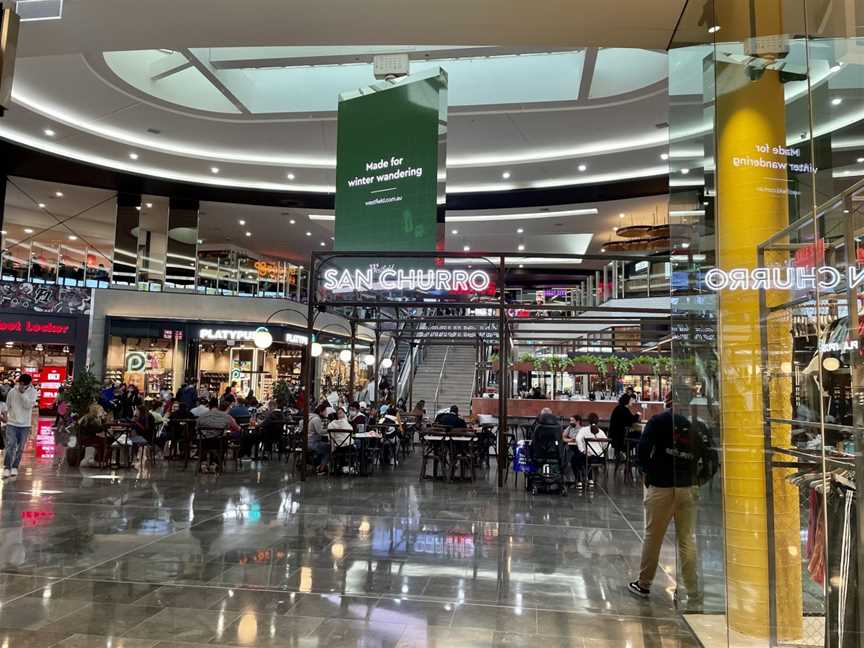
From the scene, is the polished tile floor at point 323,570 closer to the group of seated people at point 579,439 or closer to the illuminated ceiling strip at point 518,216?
the group of seated people at point 579,439

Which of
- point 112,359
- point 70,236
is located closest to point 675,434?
point 112,359

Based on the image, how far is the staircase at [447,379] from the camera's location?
62.9ft

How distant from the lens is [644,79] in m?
10.3

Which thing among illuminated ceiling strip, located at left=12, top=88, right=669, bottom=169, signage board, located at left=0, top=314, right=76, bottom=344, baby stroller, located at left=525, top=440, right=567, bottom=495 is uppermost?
illuminated ceiling strip, located at left=12, top=88, right=669, bottom=169

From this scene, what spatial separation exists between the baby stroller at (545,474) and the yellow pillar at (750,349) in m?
5.17

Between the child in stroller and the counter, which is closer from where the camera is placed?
the child in stroller

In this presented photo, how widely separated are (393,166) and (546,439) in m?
4.44

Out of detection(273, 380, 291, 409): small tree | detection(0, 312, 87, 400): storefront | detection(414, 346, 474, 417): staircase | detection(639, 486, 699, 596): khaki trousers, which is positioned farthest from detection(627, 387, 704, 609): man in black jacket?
detection(0, 312, 87, 400): storefront

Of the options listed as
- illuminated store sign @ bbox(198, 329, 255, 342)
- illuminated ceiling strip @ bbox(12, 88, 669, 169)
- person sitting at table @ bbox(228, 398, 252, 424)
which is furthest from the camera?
illuminated store sign @ bbox(198, 329, 255, 342)

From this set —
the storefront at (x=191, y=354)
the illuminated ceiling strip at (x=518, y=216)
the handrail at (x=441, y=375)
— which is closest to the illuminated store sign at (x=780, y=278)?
the illuminated ceiling strip at (x=518, y=216)

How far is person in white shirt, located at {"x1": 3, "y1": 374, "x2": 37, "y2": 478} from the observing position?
8.83 meters

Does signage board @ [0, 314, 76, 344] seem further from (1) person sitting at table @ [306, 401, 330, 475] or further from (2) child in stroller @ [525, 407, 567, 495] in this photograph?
(2) child in stroller @ [525, 407, 567, 495]

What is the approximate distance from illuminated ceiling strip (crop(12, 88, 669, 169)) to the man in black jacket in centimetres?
948

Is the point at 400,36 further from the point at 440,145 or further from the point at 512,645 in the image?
the point at 512,645
